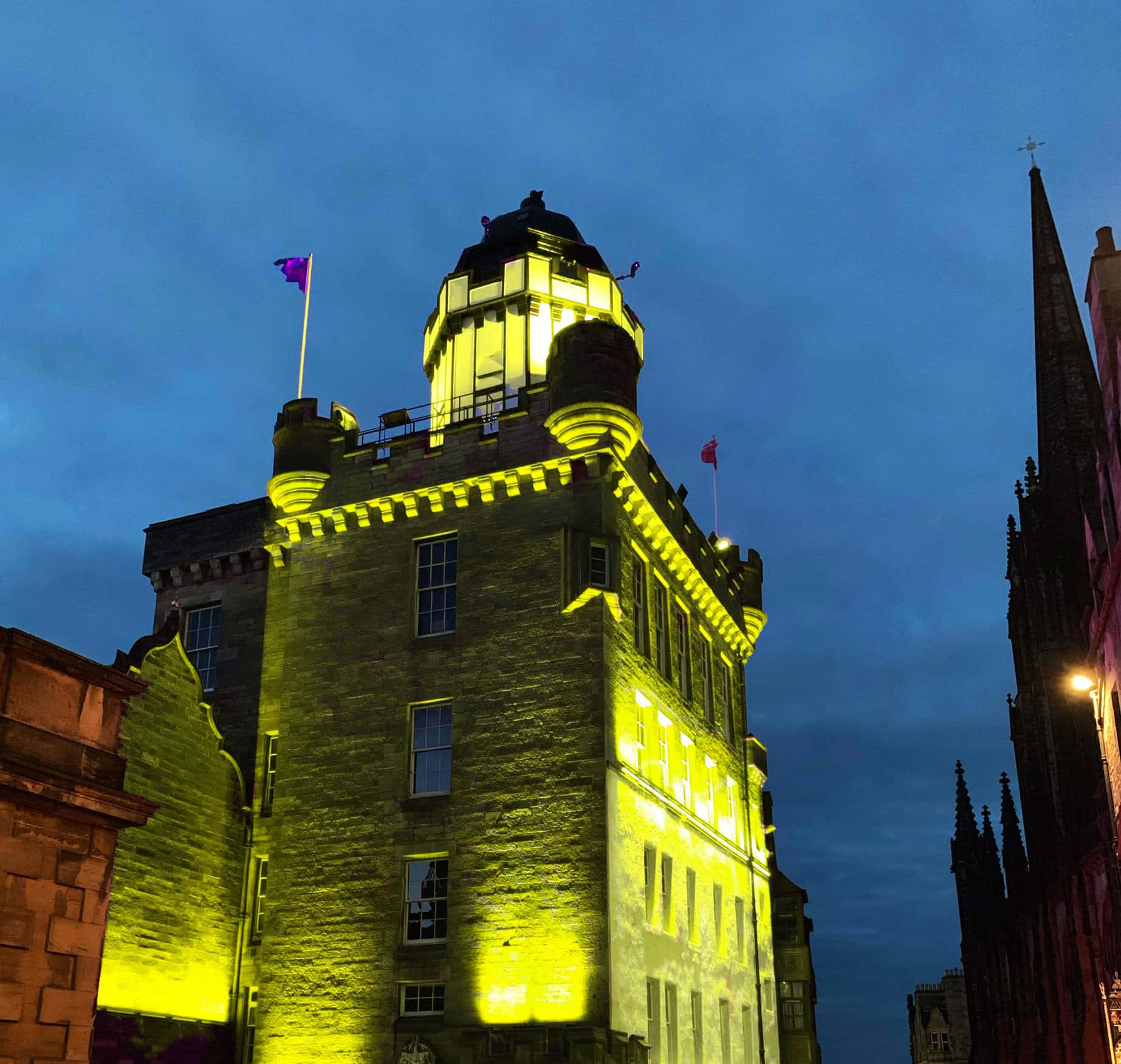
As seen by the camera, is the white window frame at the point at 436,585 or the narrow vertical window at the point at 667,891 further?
the white window frame at the point at 436,585

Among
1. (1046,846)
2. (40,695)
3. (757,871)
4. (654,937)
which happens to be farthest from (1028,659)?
(40,695)

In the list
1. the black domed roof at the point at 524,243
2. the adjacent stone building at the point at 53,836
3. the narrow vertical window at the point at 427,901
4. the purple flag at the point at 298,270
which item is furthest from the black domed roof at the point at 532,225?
the adjacent stone building at the point at 53,836

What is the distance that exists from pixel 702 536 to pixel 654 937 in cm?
1354

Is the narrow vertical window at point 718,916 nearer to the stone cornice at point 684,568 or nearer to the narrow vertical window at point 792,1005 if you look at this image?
the stone cornice at point 684,568

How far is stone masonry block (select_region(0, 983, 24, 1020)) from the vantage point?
12.8 meters

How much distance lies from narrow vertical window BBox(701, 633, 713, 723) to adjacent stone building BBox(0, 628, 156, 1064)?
2364cm

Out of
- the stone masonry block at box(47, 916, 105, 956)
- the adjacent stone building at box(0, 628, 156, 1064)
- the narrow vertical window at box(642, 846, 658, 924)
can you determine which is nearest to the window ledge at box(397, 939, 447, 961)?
the narrow vertical window at box(642, 846, 658, 924)

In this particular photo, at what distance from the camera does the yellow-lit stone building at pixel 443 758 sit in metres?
26.0

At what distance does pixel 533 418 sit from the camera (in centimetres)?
3058

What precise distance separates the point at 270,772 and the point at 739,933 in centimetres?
1499

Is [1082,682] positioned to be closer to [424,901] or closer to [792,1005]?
[424,901]

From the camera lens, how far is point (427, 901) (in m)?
27.2

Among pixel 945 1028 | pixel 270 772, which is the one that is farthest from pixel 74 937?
pixel 945 1028

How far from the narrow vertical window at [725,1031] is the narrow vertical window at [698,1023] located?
5.32 feet
